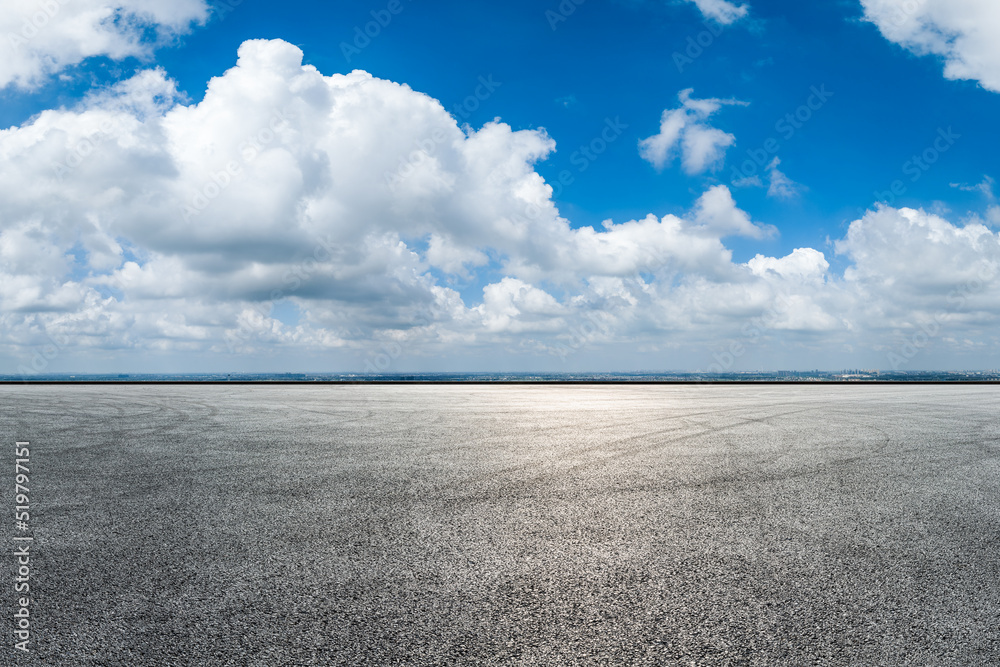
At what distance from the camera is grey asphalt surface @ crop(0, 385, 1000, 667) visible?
3314 millimetres

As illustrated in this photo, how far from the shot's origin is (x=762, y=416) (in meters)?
16.5

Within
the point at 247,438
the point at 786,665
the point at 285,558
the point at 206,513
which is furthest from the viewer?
the point at 247,438

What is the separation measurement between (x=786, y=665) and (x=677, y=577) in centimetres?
119

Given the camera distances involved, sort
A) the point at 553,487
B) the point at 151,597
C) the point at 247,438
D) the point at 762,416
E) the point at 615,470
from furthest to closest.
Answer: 1. the point at 762,416
2. the point at 247,438
3. the point at 615,470
4. the point at 553,487
5. the point at 151,597

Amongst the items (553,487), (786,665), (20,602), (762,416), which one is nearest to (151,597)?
(20,602)

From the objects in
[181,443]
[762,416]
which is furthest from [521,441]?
[762,416]

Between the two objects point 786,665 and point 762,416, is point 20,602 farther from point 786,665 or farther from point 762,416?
point 762,416

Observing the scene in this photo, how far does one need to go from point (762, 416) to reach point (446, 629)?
598 inches

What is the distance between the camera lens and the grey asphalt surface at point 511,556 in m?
3.31

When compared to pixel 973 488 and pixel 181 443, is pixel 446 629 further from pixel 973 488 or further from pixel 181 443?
pixel 181 443

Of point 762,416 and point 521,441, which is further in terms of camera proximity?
point 762,416

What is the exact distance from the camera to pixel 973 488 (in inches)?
288

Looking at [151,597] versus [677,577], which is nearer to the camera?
[151,597]

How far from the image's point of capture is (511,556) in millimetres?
4719
